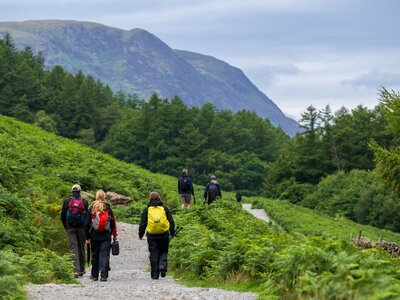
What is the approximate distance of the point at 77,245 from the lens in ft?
58.6

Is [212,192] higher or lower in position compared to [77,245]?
higher

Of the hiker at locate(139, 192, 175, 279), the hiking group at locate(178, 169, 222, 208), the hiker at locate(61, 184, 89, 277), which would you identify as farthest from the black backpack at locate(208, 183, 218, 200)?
the hiker at locate(139, 192, 175, 279)

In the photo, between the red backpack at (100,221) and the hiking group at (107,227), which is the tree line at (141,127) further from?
the red backpack at (100,221)

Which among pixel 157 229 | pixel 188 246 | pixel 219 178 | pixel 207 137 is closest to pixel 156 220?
pixel 157 229

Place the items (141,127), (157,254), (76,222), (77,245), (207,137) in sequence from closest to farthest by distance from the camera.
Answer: (157,254) → (76,222) → (77,245) → (141,127) → (207,137)

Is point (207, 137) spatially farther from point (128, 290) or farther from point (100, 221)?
point (128, 290)

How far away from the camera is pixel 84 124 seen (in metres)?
128

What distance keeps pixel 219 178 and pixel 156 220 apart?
10836 cm

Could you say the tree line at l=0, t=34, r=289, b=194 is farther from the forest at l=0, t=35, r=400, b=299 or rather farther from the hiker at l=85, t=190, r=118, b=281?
the hiker at l=85, t=190, r=118, b=281

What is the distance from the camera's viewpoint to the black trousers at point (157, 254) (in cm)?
1686

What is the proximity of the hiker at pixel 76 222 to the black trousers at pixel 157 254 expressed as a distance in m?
1.99

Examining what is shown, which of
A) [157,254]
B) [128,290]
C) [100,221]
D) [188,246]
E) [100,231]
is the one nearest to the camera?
[128,290]

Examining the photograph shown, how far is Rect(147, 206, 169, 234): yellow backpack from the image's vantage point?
54.3ft

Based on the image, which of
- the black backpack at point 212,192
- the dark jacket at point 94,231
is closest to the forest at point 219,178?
the black backpack at point 212,192
